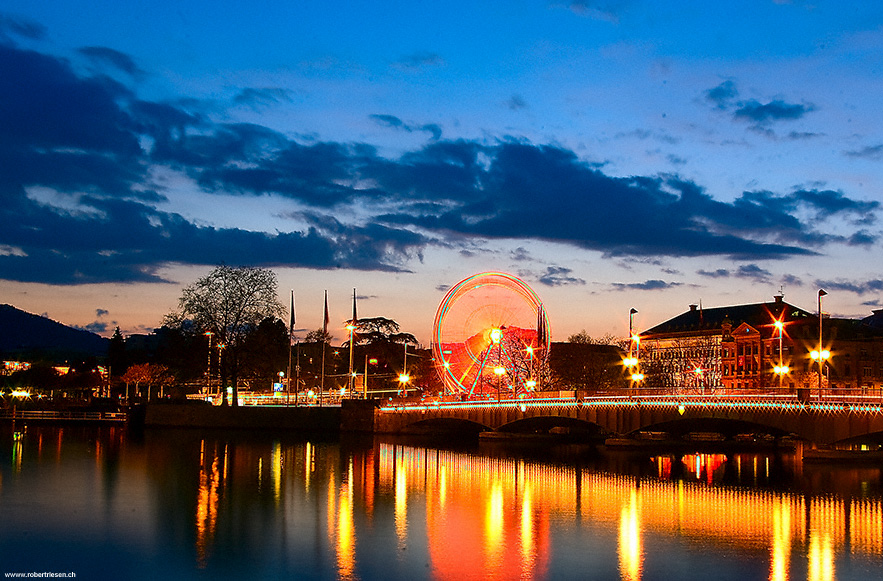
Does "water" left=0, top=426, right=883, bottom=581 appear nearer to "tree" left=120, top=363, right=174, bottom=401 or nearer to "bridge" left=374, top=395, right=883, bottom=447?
"bridge" left=374, top=395, right=883, bottom=447

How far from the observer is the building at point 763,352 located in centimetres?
15312

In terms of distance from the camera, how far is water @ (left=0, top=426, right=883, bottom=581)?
110 feet

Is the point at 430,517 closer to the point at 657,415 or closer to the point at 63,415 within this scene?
the point at 657,415

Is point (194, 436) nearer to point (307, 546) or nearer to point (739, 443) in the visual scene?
point (739, 443)

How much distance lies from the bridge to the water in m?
3.32

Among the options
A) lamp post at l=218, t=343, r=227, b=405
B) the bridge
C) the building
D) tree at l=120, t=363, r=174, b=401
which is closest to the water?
the bridge

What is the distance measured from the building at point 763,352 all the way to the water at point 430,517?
79.5 meters

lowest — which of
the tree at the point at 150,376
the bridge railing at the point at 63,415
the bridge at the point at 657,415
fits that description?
the bridge railing at the point at 63,415

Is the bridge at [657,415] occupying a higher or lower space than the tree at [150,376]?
lower

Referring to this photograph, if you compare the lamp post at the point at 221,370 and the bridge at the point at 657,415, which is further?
the lamp post at the point at 221,370

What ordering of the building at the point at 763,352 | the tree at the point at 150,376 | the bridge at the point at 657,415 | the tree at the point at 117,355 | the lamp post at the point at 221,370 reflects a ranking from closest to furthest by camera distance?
the bridge at the point at 657,415
the lamp post at the point at 221,370
the tree at the point at 150,376
the building at the point at 763,352
the tree at the point at 117,355

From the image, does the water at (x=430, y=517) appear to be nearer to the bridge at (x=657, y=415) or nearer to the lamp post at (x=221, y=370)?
the bridge at (x=657, y=415)

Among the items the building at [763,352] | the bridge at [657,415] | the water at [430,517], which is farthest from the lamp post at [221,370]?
the building at [763,352]

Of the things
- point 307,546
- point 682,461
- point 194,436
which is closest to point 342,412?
point 194,436
